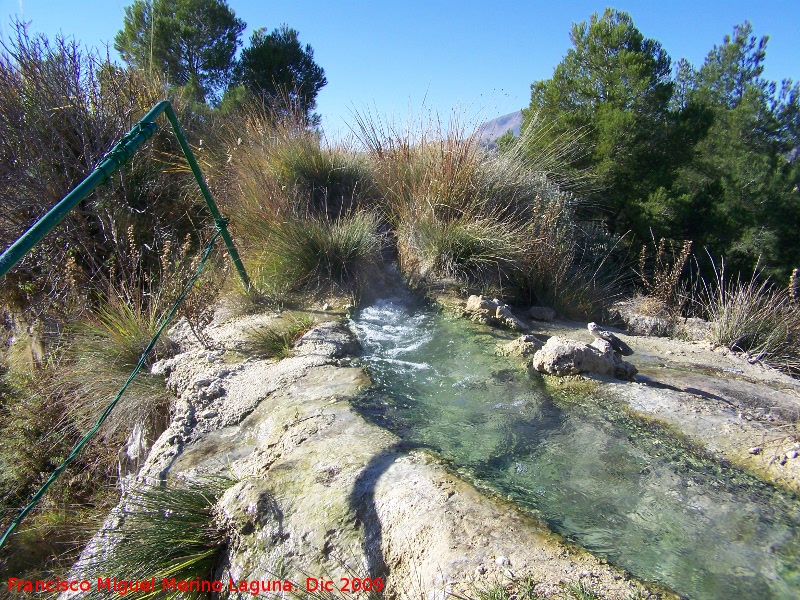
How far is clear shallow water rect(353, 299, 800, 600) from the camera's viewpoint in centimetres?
200

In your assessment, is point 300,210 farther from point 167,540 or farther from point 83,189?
point 167,540

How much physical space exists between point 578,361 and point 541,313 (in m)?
1.59

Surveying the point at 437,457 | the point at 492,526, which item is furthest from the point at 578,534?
the point at 437,457

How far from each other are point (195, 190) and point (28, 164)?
1504 mm

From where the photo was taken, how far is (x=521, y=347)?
392 cm

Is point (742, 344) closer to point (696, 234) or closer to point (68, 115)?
point (696, 234)

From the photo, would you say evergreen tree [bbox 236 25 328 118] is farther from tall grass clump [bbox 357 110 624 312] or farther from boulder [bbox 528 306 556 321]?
boulder [bbox 528 306 556 321]

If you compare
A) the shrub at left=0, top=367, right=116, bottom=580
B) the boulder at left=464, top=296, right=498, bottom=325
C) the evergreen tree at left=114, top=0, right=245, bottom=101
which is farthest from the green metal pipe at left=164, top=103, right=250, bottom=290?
the evergreen tree at left=114, top=0, right=245, bottom=101

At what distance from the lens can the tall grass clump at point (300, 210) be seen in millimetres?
4914

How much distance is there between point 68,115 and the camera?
552 centimetres

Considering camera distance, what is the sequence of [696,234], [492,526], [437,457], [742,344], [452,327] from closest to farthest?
[492,526] → [437,457] → [452,327] → [742,344] → [696,234]

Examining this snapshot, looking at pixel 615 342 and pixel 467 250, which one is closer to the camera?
pixel 615 342

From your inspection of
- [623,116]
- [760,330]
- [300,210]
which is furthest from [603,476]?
[623,116]

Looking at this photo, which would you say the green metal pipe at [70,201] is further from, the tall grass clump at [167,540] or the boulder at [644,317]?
the boulder at [644,317]
